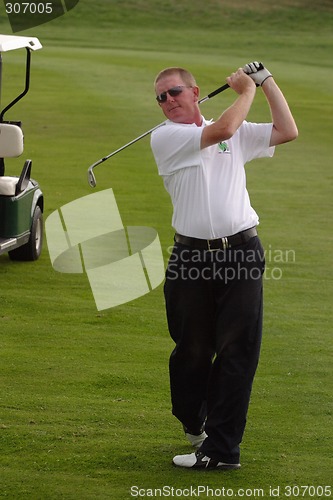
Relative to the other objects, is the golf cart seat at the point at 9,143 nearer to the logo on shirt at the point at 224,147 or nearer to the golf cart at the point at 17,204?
the golf cart at the point at 17,204

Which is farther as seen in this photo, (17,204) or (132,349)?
(17,204)

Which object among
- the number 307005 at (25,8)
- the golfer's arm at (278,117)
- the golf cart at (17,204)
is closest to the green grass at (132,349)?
the golf cart at (17,204)

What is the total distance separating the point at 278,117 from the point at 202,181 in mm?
478

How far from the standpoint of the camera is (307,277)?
356 inches

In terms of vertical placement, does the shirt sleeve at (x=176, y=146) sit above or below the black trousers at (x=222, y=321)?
above

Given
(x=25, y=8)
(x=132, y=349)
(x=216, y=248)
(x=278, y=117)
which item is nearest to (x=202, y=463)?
(x=216, y=248)

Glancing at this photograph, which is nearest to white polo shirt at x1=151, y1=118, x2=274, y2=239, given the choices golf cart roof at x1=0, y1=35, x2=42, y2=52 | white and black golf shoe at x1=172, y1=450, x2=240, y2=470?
white and black golf shoe at x1=172, y1=450, x2=240, y2=470

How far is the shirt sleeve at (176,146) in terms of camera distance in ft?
15.8

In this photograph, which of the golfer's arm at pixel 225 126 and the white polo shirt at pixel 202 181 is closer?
the golfer's arm at pixel 225 126

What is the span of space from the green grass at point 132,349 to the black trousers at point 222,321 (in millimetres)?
235

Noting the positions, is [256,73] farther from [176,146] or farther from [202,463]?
[202,463]

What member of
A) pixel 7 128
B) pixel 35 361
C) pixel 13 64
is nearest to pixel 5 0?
pixel 13 64

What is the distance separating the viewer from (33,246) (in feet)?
31.4

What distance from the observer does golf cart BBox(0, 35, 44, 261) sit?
8992mm
